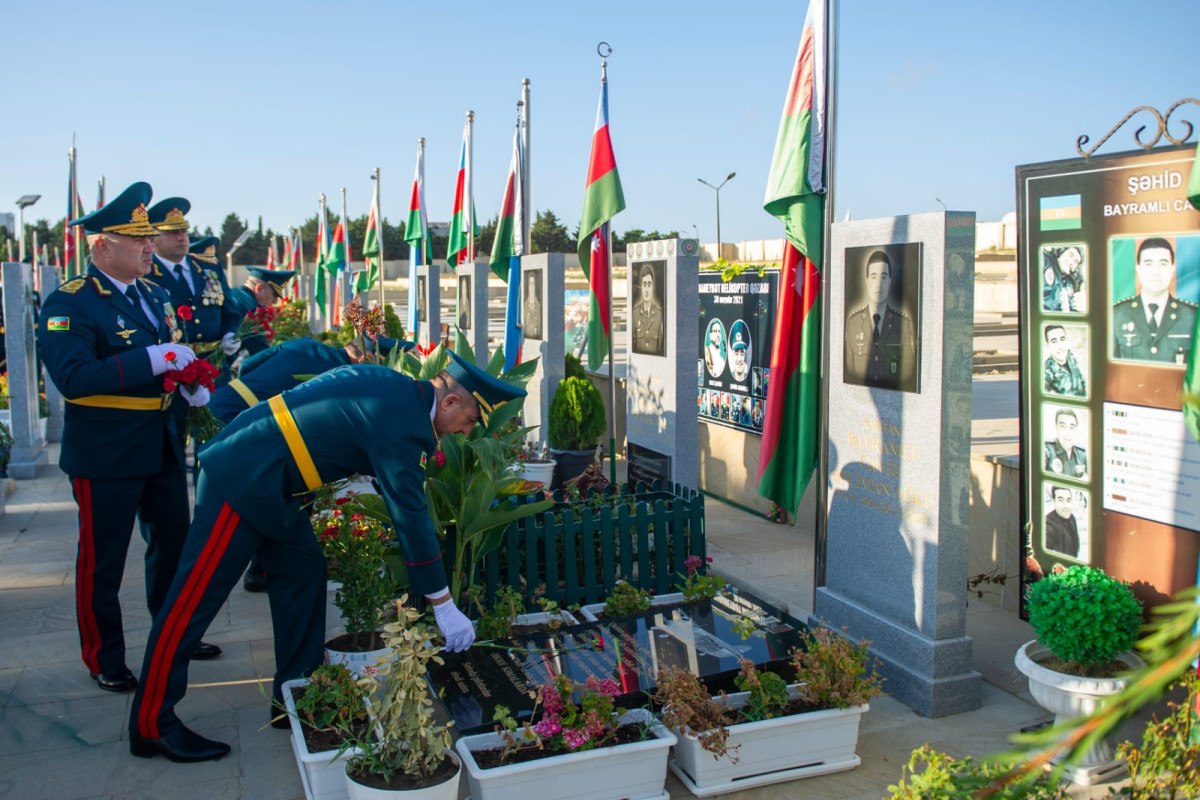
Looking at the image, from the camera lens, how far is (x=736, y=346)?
30.2ft

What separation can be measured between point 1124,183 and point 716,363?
5254 millimetres

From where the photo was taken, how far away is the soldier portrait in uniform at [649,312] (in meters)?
7.82

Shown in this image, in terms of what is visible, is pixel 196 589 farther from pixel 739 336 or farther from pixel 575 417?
pixel 739 336

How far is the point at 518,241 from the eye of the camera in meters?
11.2

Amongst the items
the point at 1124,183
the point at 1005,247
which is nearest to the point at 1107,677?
the point at 1124,183

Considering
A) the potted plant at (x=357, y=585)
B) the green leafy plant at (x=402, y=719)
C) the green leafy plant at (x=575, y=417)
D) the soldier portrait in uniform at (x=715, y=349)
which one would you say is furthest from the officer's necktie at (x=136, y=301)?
the soldier portrait in uniform at (x=715, y=349)

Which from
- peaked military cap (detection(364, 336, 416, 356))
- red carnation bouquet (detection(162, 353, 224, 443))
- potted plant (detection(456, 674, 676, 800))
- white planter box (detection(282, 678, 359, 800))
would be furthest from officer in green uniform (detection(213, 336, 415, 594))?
peaked military cap (detection(364, 336, 416, 356))

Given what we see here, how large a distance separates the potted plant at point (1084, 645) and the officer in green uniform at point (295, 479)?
2.40m

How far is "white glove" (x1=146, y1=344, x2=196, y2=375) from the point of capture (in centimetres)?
479

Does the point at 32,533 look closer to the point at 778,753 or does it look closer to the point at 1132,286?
the point at 778,753

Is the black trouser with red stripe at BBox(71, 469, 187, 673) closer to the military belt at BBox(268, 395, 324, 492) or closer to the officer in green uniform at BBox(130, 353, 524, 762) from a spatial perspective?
the officer in green uniform at BBox(130, 353, 524, 762)

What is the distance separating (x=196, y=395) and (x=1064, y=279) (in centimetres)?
447

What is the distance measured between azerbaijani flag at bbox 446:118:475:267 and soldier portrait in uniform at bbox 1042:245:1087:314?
10448mm

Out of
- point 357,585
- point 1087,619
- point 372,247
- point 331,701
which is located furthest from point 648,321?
point 372,247
